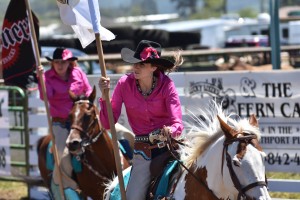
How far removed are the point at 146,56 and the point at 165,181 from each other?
43.2 inches

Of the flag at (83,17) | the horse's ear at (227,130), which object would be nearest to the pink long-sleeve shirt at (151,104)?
the horse's ear at (227,130)

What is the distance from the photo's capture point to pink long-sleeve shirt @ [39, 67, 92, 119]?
10891 mm

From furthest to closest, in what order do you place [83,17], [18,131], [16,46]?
[18,131], [16,46], [83,17]

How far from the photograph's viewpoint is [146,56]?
286 inches

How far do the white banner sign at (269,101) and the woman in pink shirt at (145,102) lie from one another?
11.2ft

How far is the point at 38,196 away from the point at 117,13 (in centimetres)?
12543

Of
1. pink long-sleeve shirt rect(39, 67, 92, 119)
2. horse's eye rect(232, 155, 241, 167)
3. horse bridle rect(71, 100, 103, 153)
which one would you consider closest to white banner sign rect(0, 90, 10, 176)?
pink long-sleeve shirt rect(39, 67, 92, 119)

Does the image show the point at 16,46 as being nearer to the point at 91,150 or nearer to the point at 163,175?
the point at 91,150

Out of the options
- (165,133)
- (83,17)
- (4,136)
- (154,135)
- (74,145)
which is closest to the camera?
(165,133)

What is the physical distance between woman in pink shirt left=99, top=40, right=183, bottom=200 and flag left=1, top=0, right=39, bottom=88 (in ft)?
11.3

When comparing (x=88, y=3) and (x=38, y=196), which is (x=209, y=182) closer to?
(x=88, y=3)

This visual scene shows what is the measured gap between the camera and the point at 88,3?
305 inches

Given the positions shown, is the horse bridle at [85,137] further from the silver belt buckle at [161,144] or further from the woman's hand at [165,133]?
the woman's hand at [165,133]

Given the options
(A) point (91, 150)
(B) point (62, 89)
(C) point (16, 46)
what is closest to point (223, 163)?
(A) point (91, 150)
